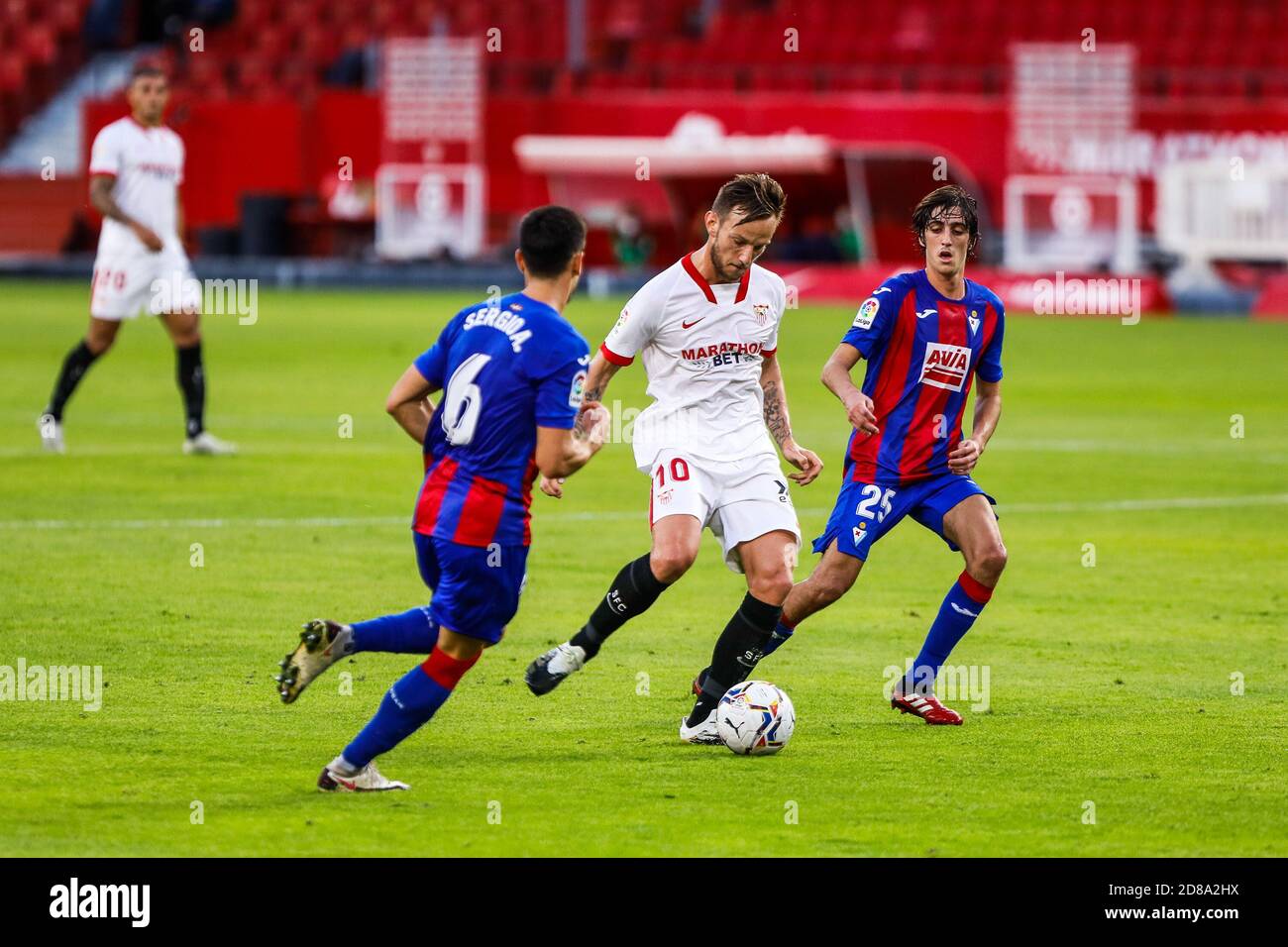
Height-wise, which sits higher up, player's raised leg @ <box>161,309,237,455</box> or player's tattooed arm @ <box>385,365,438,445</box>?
player's raised leg @ <box>161,309,237,455</box>

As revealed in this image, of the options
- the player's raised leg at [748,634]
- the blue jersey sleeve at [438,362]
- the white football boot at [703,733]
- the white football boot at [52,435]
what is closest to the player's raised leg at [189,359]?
the white football boot at [52,435]

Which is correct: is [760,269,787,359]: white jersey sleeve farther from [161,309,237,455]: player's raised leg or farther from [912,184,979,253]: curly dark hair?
[161,309,237,455]: player's raised leg

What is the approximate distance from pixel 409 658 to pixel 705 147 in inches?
1014

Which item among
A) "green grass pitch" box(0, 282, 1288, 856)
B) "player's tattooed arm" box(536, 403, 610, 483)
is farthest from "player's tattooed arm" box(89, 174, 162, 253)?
"player's tattooed arm" box(536, 403, 610, 483)

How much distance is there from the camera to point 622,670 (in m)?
8.67

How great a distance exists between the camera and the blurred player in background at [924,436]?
792 centimetres

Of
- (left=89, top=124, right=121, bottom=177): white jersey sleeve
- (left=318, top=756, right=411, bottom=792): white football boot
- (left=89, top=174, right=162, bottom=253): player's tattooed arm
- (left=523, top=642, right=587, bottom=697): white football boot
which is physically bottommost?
(left=318, top=756, right=411, bottom=792): white football boot

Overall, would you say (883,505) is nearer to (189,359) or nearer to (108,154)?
(189,359)

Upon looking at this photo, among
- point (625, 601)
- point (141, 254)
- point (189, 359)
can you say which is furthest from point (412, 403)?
point (141, 254)

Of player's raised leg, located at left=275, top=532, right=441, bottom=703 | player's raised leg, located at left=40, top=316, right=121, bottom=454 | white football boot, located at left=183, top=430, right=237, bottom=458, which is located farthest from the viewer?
white football boot, located at left=183, top=430, right=237, bottom=458

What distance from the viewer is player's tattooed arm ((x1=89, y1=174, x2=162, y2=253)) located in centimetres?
1455

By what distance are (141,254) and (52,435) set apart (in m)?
1.43

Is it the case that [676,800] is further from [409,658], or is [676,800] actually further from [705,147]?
[705,147]

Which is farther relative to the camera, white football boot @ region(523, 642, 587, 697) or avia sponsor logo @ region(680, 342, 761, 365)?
avia sponsor logo @ region(680, 342, 761, 365)
